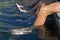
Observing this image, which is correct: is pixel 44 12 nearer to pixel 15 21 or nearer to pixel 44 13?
pixel 44 13

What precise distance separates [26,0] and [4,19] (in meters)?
3.69

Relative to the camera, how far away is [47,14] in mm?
5332

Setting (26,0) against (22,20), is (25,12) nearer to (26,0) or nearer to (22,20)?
(22,20)

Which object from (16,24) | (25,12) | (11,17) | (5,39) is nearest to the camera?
(5,39)

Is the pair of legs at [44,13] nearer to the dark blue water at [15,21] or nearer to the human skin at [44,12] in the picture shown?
the human skin at [44,12]

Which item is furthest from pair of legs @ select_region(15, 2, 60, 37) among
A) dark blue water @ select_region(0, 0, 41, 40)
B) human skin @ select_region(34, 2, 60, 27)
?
dark blue water @ select_region(0, 0, 41, 40)

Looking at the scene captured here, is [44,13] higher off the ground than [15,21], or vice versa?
[44,13]

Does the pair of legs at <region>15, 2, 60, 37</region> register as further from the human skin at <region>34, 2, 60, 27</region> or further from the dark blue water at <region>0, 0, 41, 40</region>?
the dark blue water at <region>0, 0, 41, 40</region>

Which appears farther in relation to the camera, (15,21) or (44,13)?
(15,21)

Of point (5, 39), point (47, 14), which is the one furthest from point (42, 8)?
point (5, 39)

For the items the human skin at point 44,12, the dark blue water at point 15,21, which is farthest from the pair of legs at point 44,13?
the dark blue water at point 15,21

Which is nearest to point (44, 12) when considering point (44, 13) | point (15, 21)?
point (44, 13)

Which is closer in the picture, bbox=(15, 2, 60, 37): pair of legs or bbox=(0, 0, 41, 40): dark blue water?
bbox=(0, 0, 41, 40): dark blue water

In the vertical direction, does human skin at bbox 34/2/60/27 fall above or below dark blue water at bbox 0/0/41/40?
above
